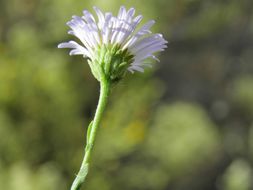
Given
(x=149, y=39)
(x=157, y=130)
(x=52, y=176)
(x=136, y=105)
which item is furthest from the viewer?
(x=157, y=130)

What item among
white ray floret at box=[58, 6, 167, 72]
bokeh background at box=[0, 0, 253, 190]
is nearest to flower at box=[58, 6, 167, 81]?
white ray floret at box=[58, 6, 167, 72]

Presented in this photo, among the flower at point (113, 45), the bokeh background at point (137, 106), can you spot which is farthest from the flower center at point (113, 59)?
the bokeh background at point (137, 106)

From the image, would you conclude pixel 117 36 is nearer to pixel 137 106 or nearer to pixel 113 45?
pixel 113 45

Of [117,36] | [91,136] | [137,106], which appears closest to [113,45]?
[117,36]

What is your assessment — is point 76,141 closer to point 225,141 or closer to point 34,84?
point 34,84

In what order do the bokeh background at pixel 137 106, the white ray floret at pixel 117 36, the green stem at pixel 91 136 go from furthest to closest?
the bokeh background at pixel 137 106 → the white ray floret at pixel 117 36 → the green stem at pixel 91 136

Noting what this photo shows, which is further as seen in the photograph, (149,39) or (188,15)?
(188,15)

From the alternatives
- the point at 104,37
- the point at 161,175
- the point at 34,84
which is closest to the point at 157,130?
the point at 161,175

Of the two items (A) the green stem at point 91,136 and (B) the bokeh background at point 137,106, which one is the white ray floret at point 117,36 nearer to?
(A) the green stem at point 91,136
